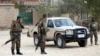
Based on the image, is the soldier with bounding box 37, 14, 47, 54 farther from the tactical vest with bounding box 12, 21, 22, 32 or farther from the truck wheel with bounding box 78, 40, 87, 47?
the truck wheel with bounding box 78, 40, 87, 47

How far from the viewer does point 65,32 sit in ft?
71.8

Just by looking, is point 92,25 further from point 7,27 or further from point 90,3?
point 7,27

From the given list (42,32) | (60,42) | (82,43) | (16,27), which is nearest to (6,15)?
(82,43)

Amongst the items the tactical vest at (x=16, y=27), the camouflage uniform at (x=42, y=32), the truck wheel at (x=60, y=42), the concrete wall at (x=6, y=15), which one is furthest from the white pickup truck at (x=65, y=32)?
the concrete wall at (x=6, y=15)

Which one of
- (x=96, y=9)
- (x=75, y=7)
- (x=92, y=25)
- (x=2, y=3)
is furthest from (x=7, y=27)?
(x=92, y=25)

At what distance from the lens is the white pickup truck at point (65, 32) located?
2189 cm

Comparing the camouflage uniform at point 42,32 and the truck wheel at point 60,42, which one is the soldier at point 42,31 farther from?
the truck wheel at point 60,42

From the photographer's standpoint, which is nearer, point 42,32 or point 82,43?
point 42,32

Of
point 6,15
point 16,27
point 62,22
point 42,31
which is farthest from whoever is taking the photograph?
point 6,15

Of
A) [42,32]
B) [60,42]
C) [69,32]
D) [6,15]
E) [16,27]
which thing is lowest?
[6,15]

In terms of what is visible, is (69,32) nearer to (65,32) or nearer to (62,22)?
(65,32)

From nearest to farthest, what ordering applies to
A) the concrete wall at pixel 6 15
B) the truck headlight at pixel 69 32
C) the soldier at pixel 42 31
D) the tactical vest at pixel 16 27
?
the tactical vest at pixel 16 27, the soldier at pixel 42 31, the truck headlight at pixel 69 32, the concrete wall at pixel 6 15

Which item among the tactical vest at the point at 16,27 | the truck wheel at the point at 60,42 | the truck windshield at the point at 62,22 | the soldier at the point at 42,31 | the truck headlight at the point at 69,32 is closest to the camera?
the tactical vest at the point at 16,27

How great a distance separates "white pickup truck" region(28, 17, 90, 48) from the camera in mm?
21891
